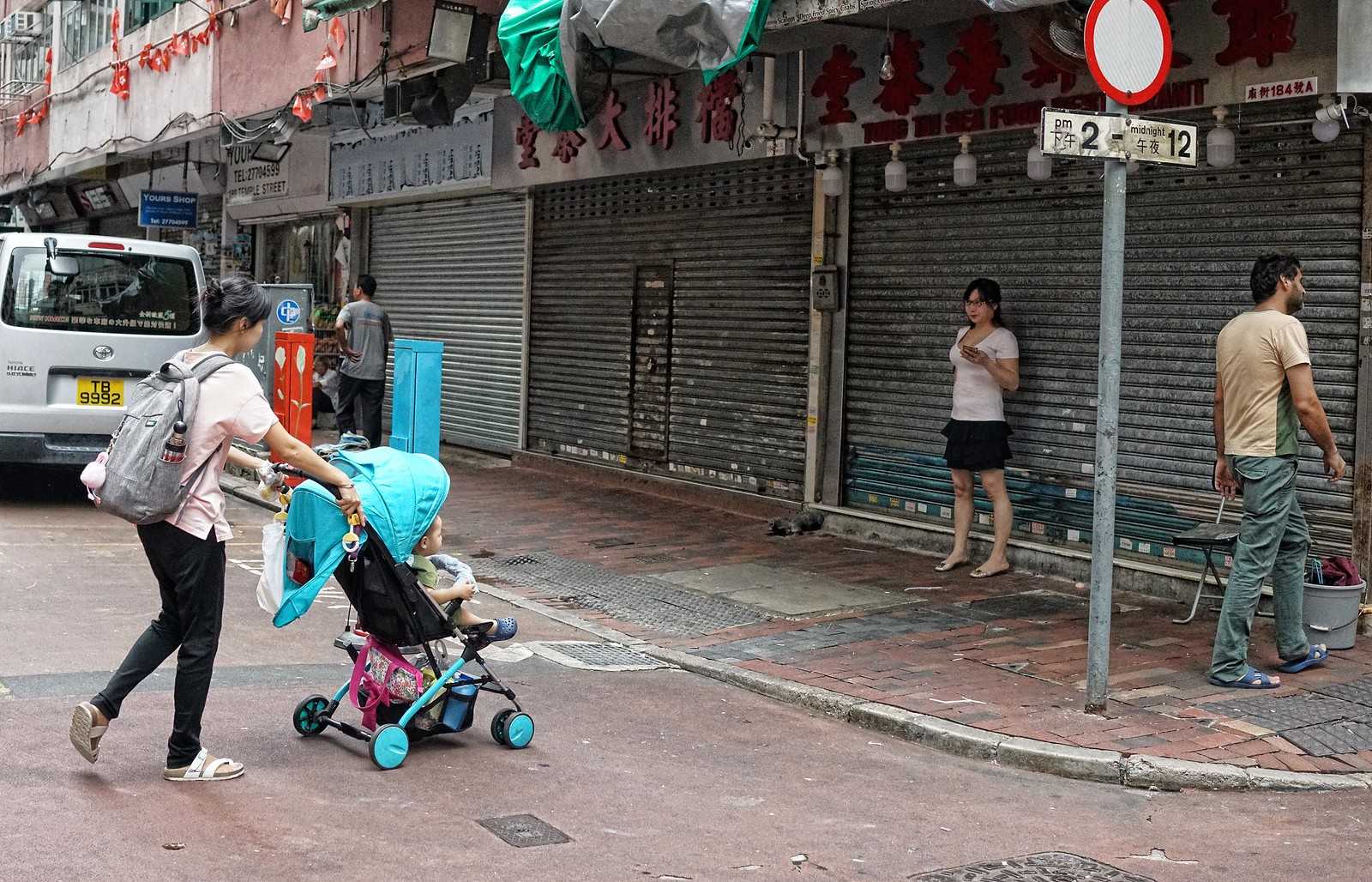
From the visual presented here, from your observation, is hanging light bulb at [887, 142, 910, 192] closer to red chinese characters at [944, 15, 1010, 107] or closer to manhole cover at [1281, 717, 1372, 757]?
red chinese characters at [944, 15, 1010, 107]

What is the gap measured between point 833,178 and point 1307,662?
17.3 ft

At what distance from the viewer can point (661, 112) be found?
12961 mm

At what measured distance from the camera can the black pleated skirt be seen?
9547 mm

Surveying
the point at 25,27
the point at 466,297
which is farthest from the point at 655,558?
the point at 25,27

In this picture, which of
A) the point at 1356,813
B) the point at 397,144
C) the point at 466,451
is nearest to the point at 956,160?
the point at 1356,813

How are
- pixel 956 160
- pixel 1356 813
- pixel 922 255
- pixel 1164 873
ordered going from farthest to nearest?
pixel 922 255, pixel 956 160, pixel 1356 813, pixel 1164 873

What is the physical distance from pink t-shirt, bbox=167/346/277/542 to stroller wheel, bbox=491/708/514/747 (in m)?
1.31

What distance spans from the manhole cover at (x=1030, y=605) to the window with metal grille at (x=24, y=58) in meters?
21.9

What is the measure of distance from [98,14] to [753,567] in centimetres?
1857

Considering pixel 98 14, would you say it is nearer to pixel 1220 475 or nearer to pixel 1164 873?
pixel 1220 475

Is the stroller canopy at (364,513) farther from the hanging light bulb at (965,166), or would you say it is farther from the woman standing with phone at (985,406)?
the hanging light bulb at (965,166)

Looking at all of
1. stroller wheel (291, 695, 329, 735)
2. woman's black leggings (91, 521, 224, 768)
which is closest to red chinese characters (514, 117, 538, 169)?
stroller wheel (291, 695, 329, 735)

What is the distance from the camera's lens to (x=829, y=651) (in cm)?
773

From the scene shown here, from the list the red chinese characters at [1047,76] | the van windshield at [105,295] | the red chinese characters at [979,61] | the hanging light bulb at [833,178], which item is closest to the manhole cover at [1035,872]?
the red chinese characters at [1047,76]
